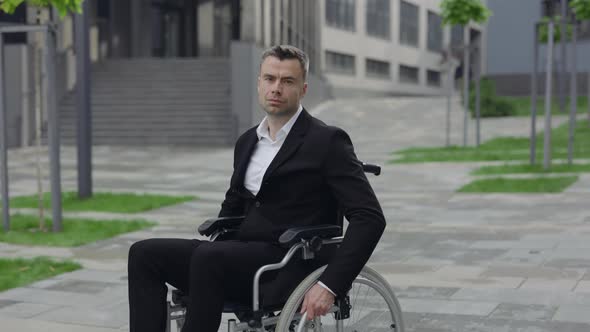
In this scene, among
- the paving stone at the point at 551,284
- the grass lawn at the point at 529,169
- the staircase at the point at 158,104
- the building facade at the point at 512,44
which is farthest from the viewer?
the building facade at the point at 512,44

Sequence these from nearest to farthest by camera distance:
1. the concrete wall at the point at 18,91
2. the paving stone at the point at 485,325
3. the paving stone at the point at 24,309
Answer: the paving stone at the point at 485,325 < the paving stone at the point at 24,309 < the concrete wall at the point at 18,91

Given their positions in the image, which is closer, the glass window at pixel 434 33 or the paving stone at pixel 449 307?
the paving stone at pixel 449 307

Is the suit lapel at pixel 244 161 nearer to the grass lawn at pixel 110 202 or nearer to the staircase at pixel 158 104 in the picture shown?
the grass lawn at pixel 110 202

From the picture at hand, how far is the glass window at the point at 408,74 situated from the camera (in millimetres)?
59625

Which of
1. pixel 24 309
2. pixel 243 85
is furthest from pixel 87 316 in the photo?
pixel 243 85

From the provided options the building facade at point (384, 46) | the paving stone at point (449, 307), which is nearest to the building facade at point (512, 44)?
the building facade at point (384, 46)

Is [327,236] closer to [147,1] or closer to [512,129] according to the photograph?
[512,129]

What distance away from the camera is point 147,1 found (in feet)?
126

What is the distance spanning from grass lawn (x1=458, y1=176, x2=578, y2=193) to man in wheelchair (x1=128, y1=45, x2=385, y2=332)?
30.4 feet

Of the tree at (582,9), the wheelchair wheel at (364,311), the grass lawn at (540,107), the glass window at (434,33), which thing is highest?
the glass window at (434,33)

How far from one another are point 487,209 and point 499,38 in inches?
1730

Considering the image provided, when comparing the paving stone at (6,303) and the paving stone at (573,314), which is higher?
the paving stone at (573,314)

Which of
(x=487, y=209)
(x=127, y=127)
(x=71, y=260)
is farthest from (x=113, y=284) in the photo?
(x=127, y=127)

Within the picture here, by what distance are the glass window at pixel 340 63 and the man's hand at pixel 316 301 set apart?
46.1 meters
